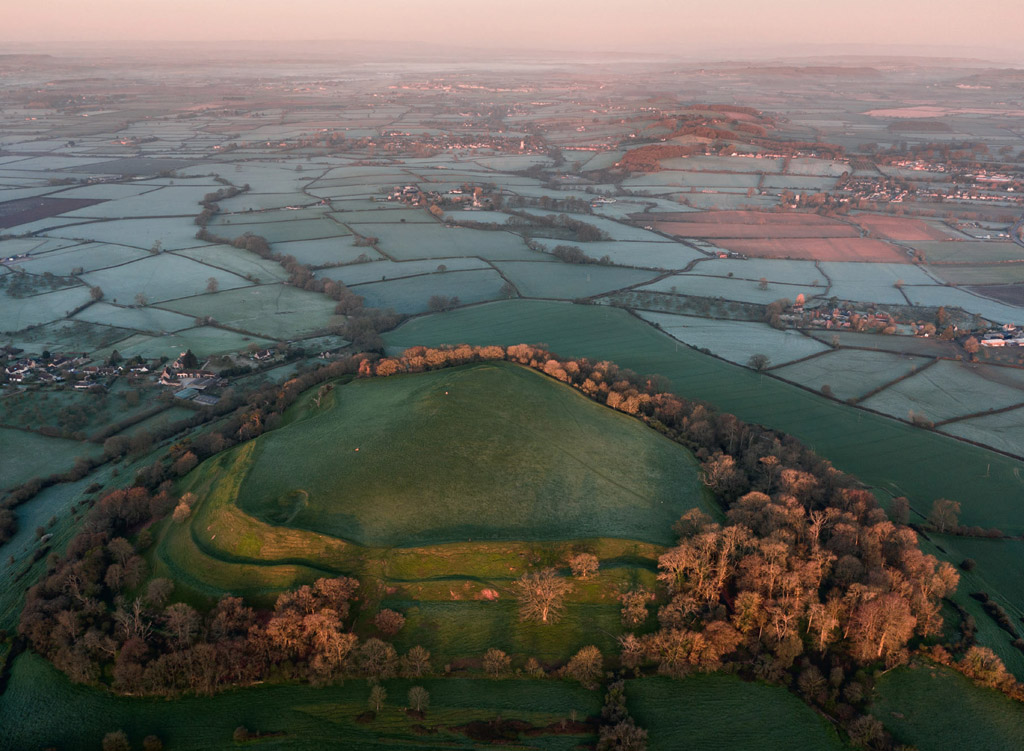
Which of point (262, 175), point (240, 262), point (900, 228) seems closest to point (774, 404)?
point (240, 262)

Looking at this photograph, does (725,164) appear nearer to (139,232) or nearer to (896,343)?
(896,343)

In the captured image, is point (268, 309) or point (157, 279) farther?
point (157, 279)

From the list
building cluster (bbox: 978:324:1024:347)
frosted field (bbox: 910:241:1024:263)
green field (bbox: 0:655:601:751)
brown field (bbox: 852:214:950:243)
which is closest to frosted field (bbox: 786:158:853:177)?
brown field (bbox: 852:214:950:243)

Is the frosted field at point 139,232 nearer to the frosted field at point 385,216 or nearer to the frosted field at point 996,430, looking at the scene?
the frosted field at point 385,216

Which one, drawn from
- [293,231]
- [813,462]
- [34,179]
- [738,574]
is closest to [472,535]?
[738,574]

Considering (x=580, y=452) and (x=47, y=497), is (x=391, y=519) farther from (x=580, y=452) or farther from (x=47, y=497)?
(x=47, y=497)

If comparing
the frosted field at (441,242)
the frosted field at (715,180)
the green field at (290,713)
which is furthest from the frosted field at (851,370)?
the frosted field at (715,180)

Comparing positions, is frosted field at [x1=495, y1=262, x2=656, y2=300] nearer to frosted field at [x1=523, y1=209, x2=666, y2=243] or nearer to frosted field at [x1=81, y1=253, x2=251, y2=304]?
frosted field at [x1=523, y1=209, x2=666, y2=243]
